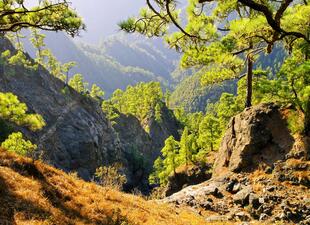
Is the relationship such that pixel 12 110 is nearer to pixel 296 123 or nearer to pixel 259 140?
pixel 259 140

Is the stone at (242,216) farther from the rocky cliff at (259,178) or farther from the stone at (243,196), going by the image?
the stone at (243,196)

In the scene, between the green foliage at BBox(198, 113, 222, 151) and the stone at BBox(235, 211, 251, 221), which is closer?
the stone at BBox(235, 211, 251, 221)

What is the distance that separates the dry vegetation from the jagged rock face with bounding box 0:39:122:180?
148ft

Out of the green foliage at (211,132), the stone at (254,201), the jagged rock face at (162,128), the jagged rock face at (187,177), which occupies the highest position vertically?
the jagged rock face at (162,128)

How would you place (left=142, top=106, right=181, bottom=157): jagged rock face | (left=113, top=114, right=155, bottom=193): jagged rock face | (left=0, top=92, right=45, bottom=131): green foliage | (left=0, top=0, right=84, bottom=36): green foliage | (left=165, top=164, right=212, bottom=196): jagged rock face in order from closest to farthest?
(left=0, top=0, right=84, bottom=36): green foliage < (left=0, top=92, right=45, bottom=131): green foliage < (left=165, top=164, right=212, bottom=196): jagged rock face < (left=113, top=114, right=155, bottom=193): jagged rock face < (left=142, top=106, right=181, bottom=157): jagged rock face

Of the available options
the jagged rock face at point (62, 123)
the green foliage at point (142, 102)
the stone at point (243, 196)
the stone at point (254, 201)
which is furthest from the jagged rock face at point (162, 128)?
the stone at point (254, 201)

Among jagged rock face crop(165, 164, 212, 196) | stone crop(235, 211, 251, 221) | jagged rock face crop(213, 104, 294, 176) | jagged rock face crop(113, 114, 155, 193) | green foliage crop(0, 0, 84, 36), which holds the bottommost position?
stone crop(235, 211, 251, 221)

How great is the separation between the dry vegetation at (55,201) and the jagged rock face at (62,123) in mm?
45192

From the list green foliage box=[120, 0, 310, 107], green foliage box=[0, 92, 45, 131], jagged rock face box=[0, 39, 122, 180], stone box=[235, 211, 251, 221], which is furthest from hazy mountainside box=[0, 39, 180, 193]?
green foliage box=[120, 0, 310, 107]

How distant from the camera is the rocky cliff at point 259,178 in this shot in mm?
17953

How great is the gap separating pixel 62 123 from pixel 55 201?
57.2m

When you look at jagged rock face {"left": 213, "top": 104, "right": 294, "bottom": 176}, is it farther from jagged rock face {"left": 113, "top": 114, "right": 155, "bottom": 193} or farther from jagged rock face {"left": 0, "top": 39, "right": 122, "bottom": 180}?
jagged rock face {"left": 113, "top": 114, "right": 155, "bottom": 193}

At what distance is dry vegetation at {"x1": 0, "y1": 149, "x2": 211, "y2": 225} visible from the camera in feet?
31.6

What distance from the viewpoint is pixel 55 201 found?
11.1m
